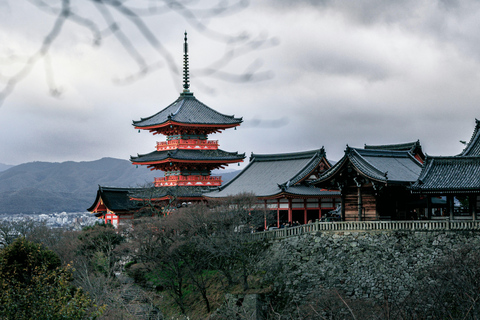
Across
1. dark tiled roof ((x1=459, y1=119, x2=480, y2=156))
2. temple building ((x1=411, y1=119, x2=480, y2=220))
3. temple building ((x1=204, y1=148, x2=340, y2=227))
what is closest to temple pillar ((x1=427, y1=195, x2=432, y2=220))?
temple building ((x1=411, y1=119, x2=480, y2=220))

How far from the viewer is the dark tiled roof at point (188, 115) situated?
50.3 meters

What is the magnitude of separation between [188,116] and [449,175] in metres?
25.9

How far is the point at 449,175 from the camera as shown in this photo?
101 ft

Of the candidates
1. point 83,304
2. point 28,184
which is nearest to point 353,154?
point 83,304

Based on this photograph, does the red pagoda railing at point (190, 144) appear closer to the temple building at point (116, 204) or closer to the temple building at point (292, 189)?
the temple building at point (116, 204)

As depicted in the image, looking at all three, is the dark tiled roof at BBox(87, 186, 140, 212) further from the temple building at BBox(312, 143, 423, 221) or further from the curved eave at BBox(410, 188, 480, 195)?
the curved eave at BBox(410, 188, 480, 195)

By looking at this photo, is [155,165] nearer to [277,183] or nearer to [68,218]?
[277,183]

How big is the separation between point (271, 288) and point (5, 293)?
1629 centimetres

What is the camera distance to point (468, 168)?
102 feet

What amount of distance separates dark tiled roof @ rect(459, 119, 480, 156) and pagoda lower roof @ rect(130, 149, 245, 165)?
20.5 m

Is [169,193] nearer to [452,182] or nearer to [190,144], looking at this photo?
[190,144]

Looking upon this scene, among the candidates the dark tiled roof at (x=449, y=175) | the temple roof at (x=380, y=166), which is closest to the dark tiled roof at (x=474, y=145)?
the temple roof at (x=380, y=166)

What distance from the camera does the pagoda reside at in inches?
1932

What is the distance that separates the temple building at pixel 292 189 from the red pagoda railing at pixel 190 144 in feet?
17.5
